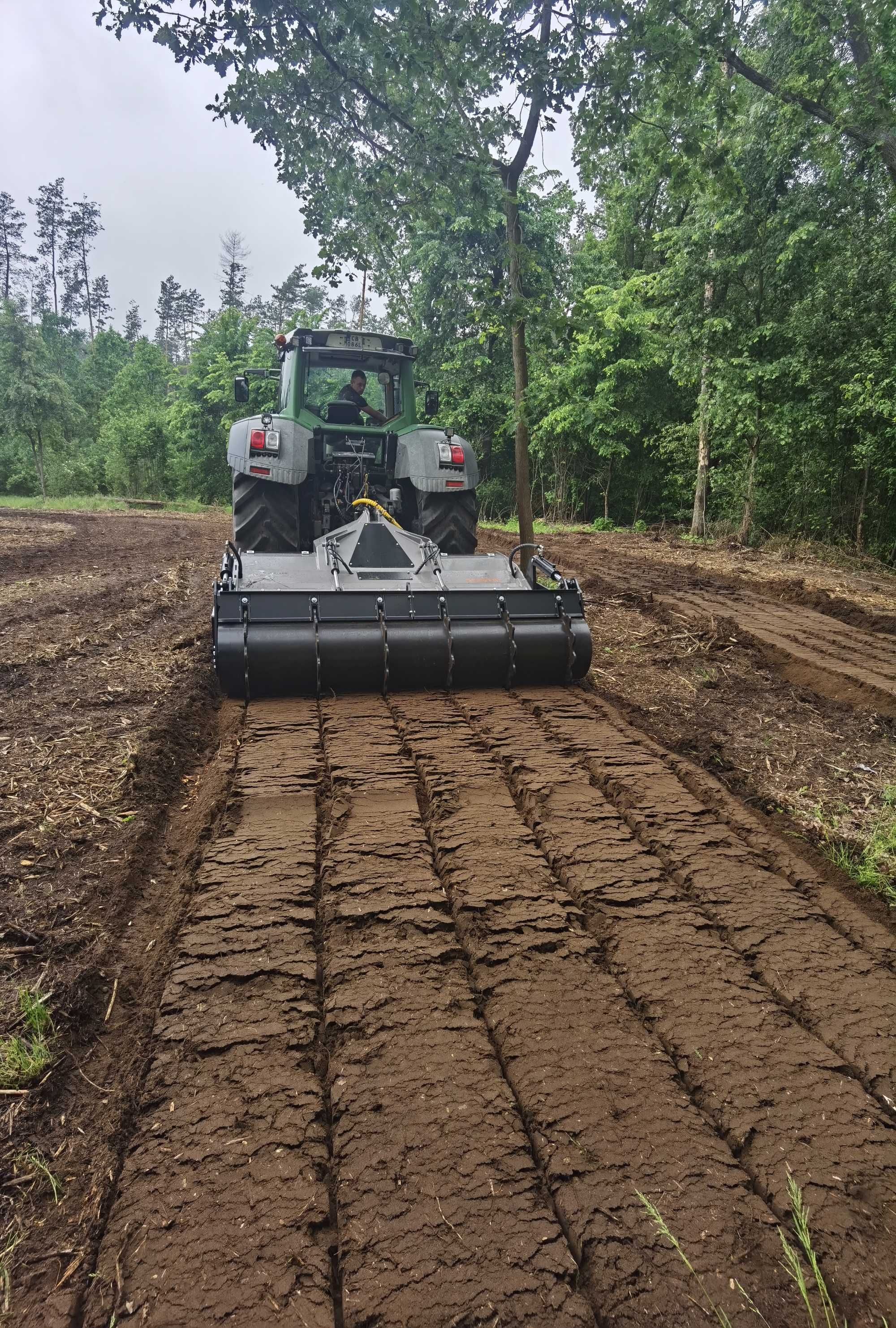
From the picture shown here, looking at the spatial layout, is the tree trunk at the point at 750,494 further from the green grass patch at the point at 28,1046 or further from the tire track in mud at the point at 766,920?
the green grass patch at the point at 28,1046

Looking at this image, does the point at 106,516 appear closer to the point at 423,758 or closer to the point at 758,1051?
the point at 423,758

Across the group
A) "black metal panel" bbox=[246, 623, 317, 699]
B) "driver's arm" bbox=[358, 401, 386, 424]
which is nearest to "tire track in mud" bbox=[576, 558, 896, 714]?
"driver's arm" bbox=[358, 401, 386, 424]

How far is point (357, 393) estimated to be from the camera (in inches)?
266

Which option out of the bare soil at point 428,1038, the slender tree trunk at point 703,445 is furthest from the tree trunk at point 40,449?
the bare soil at point 428,1038

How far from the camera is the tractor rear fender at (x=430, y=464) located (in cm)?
627

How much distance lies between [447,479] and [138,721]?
325cm

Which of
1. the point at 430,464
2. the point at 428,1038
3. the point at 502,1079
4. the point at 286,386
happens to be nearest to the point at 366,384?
the point at 286,386

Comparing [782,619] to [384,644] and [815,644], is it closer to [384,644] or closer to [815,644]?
[815,644]

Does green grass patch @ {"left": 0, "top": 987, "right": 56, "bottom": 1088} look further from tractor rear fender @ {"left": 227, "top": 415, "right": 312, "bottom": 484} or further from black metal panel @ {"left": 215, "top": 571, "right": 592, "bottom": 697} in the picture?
tractor rear fender @ {"left": 227, "top": 415, "right": 312, "bottom": 484}

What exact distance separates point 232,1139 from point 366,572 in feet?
13.3

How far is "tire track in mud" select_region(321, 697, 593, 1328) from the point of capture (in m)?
1.39

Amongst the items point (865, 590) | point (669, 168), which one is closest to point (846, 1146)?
point (669, 168)

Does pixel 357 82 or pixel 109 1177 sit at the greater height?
pixel 357 82

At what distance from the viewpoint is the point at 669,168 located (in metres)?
5.71
